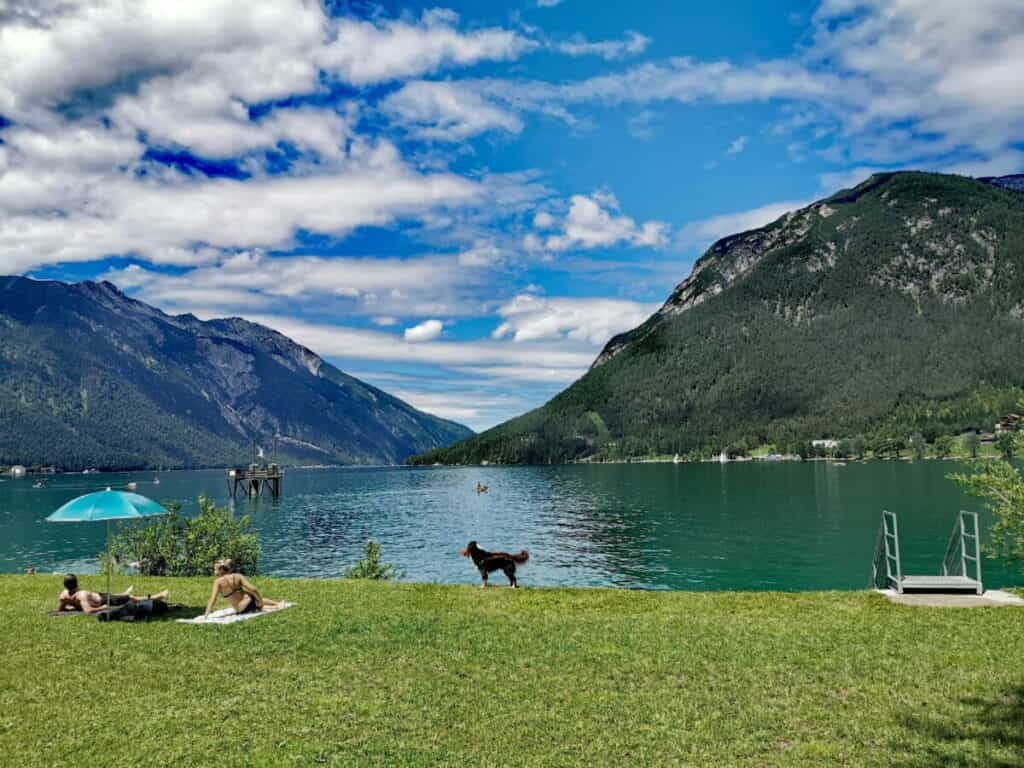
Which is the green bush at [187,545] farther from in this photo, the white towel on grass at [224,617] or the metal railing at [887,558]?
the metal railing at [887,558]

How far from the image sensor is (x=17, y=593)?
24.0 meters

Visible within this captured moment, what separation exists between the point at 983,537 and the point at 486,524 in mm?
64589

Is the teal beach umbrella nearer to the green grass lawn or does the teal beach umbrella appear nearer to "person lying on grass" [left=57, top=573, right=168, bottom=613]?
"person lying on grass" [left=57, top=573, right=168, bottom=613]

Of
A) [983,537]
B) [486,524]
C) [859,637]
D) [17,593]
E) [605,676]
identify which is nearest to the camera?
[605,676]

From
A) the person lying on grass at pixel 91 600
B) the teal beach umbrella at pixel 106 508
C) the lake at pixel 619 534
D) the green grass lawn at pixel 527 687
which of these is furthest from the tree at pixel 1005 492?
the lake at pixel 619 534

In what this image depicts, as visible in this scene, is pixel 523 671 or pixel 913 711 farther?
pixel 523 671

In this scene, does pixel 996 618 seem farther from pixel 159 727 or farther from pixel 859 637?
pixel 159 727

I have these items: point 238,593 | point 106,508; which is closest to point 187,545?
point 106,508

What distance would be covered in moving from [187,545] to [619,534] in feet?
194

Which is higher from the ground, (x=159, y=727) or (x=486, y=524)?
(x=159, y=727)

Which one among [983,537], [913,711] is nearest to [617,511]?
[983,537]

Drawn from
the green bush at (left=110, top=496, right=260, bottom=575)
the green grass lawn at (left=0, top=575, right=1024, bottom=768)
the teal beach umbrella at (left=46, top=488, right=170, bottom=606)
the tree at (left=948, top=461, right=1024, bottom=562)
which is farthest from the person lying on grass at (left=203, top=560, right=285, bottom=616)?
the green bush at (left=110, top=496, right=260, bottom=575)

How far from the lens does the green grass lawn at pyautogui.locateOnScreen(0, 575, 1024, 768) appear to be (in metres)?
10.0

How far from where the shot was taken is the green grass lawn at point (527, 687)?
32.8ft
